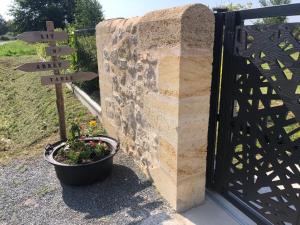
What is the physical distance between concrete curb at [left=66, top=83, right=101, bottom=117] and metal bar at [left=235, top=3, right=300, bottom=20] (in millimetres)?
3577

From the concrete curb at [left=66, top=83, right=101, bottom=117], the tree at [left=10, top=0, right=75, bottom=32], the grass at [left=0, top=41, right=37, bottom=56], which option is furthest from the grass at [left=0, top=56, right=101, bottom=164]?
the tree at [left=10, top=0, right=75, bottom=32]

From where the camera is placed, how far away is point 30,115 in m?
6.36

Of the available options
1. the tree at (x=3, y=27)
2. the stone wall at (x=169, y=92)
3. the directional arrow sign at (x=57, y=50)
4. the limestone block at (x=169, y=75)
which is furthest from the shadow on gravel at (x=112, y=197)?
the tree at (x=3, y=27)

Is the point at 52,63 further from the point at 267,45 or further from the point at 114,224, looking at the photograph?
the point at 267,45

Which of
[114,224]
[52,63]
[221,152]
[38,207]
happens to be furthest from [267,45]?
[52,63]

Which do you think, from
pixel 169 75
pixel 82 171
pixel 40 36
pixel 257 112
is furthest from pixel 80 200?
pixel 40 36

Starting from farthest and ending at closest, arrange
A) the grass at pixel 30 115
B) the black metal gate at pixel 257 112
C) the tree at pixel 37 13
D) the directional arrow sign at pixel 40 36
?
the tree at pixel 37 13
the grass at pixel 30 115
the directional arrow sign at pixel 40 36
the black metal gate at pixel 257 112

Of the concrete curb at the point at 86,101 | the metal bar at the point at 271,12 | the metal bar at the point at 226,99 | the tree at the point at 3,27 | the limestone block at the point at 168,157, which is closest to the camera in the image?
the metal bar at the point at 271,12

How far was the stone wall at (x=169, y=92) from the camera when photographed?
2.29m

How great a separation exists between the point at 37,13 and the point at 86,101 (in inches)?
1536

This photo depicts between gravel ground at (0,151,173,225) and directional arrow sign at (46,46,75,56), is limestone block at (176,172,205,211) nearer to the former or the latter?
gravel ground at (0,151,173,225)

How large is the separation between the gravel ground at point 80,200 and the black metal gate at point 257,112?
0.80m

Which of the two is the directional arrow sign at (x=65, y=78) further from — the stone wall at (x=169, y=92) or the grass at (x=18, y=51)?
the grass at (x=18, y=51)

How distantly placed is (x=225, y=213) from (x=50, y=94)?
577 centimetres
